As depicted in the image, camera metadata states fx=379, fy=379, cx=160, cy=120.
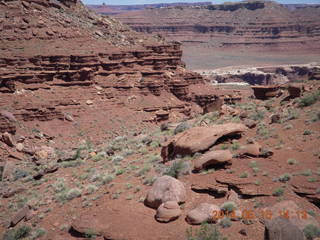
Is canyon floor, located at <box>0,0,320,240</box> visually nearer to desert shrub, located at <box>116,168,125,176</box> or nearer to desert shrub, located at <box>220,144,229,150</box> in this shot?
desert shrub, located at <box>220,144,229,150</box>

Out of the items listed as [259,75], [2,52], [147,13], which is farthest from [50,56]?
[147,13]

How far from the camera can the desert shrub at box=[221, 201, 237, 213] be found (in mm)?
9797

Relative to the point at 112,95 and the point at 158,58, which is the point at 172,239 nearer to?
the point at 112,95

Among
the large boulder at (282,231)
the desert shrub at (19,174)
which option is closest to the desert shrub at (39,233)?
the large boulder at (282,231)

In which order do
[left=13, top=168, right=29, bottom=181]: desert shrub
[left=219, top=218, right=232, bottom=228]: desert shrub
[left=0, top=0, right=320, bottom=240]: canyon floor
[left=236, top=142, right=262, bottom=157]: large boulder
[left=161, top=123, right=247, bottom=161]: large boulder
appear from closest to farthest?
[left=219, top=218, right=232, bottom=228]: desert shrub, [left=0, top=0, right=320, bottom=240]: canyon floor, [left=236, top=142, right=262, bottom=157]: large boulder, [left=161, top=123, right=247, bottom=161]: large boulder, [left=13, top=168, right=29, bottom=181]: desert shrub

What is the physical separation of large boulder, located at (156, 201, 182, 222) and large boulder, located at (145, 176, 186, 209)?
0.32m

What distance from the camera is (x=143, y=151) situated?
57.1ft

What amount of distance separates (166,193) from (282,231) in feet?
13.2

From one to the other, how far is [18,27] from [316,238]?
129ft

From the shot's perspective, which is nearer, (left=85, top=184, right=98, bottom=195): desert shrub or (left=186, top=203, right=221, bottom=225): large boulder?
(left=186, top=203, right=221, bottom=225): large boulder

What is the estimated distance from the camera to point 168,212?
33.9 ft

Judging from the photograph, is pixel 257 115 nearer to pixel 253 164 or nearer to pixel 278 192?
pixel 253 164

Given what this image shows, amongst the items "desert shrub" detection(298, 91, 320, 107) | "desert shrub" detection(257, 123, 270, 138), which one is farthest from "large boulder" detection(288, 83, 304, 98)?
"desert shrub" detection(257, 123, 270, 138)

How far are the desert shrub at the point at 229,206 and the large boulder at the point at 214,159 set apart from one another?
2243 millimetres
